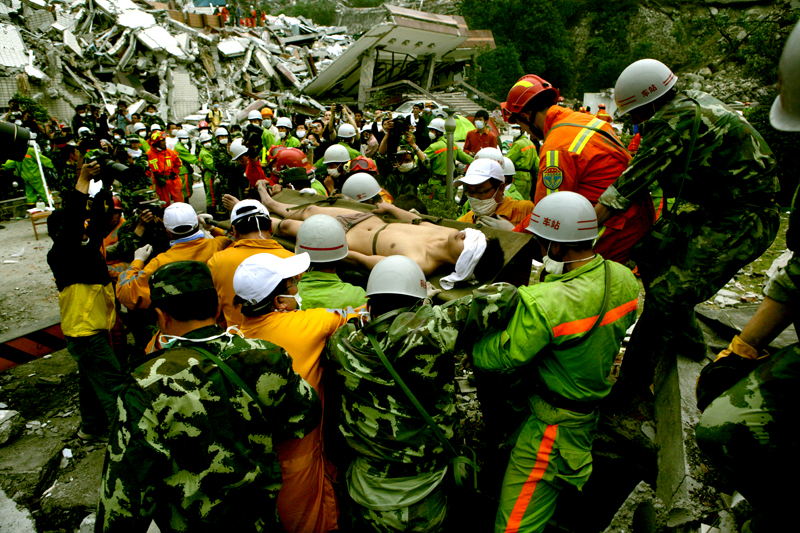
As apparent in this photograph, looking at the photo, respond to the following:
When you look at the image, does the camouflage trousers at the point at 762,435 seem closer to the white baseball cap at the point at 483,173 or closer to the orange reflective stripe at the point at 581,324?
the orange reflective stripe at the point at 581,324

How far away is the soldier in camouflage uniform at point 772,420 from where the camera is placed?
1.42 metres

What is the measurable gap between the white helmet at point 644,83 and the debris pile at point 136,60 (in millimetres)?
21112

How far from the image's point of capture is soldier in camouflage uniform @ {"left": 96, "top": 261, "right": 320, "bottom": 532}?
1.58m

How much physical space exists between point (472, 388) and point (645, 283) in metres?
1.61

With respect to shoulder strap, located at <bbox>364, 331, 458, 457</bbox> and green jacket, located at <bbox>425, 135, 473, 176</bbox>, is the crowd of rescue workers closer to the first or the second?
shoulder strap, located at <bbox>364, 331, 458, 457</bbox>

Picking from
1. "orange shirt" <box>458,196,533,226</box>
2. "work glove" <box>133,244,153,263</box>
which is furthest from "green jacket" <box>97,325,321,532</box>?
"orange shirt" <box>458,196,533,226</box>

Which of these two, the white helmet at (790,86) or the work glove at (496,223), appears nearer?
the white helmet at (790,86)

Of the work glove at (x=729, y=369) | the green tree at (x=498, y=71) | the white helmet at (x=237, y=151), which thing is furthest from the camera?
the green tree at (x=498, y=71)

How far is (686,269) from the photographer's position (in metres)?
2.74

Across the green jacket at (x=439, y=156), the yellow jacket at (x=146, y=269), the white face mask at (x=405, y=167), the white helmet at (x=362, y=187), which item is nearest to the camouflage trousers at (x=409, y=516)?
the yellow jacket at (x=146, y=269)

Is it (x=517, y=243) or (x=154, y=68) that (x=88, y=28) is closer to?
(x=154, y=68)

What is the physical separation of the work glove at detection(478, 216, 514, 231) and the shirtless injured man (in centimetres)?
32

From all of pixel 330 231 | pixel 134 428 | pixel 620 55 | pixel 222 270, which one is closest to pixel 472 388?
pixel 330 231

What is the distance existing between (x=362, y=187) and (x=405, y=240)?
145cm
